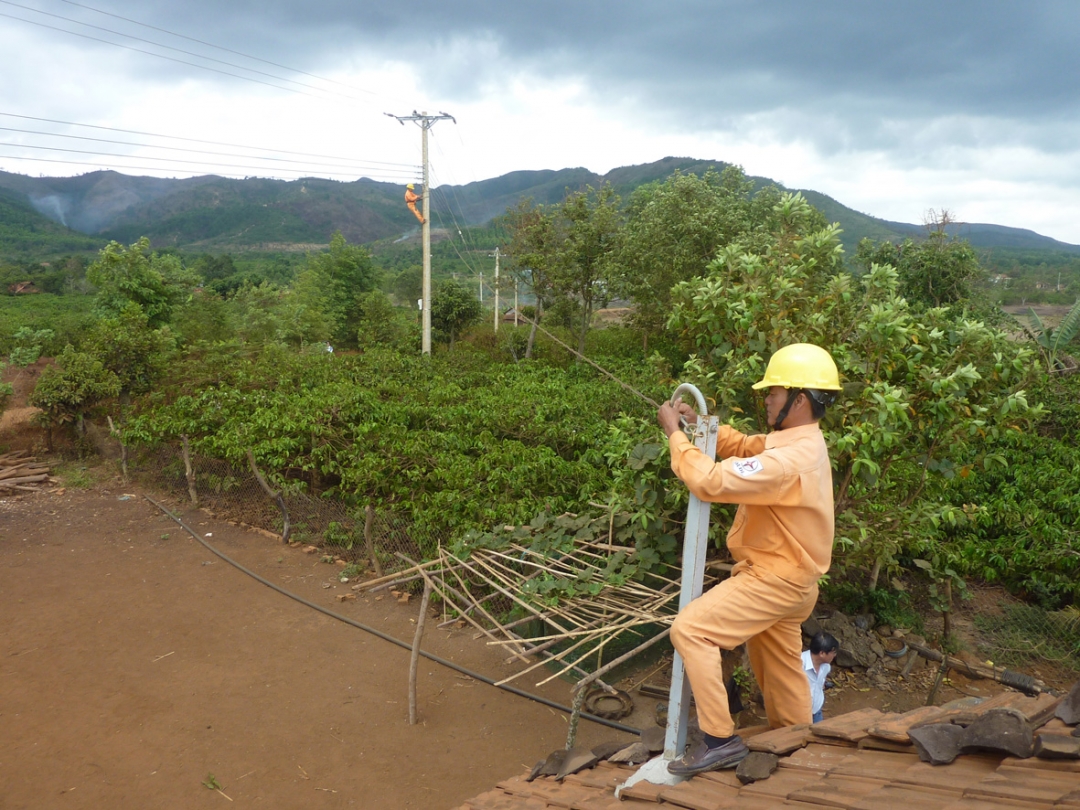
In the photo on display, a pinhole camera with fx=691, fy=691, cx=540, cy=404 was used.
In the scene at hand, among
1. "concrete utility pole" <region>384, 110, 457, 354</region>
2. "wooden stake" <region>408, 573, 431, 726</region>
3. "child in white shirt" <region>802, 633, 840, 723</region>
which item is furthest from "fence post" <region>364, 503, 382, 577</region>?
"concrete utility pole" <region>384, 110, 457, 354</region>

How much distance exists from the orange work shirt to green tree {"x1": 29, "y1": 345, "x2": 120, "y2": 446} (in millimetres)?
14367

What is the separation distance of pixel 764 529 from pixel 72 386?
1490 cm

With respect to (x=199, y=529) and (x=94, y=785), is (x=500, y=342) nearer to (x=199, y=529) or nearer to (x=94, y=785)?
(x=199, y=529)

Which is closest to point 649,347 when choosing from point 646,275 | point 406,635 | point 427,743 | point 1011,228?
point 646,275

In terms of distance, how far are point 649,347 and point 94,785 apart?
79.0 ft

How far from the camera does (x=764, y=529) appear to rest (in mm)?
3094

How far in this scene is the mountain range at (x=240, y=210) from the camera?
344 feet

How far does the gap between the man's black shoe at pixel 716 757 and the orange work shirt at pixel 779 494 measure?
73 cm

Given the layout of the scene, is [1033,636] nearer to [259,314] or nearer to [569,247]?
[569,247]

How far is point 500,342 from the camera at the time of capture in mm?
27844

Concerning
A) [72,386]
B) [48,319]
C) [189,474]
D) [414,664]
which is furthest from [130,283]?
[414,664]

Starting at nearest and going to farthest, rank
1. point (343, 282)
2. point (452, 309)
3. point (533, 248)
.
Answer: point (533, 248) < point (452, 309) < point (343, 282)

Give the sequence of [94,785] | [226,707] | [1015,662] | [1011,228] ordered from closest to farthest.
→ [94,785]
[226,707]
[1015,662]
[1011,228]

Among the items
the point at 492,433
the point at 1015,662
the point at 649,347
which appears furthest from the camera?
the point at 649,347
